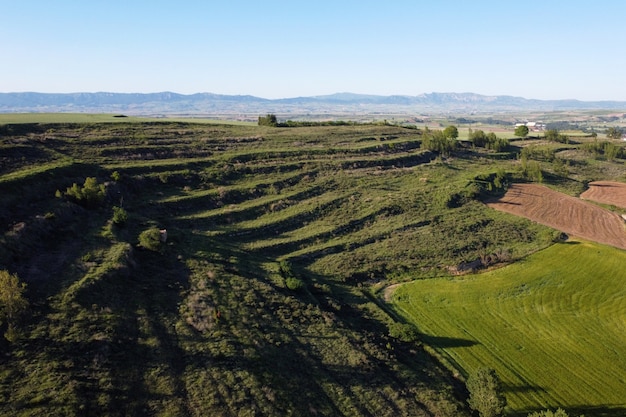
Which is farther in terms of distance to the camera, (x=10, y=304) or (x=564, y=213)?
(x=564, y=213)

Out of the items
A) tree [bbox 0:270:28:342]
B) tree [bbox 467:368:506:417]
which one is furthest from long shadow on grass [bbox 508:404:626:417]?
tree [bbox 0:270:28:342]

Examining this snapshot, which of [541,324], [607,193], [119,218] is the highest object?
[119,218]

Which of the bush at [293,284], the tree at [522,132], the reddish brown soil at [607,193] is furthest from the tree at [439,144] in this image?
the bush at [293,284]

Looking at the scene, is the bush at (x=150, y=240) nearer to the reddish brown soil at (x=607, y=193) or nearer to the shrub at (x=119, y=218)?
the shrub at (x=119, y=218)

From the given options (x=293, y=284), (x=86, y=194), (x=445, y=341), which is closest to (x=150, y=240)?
(x=86, y=194)

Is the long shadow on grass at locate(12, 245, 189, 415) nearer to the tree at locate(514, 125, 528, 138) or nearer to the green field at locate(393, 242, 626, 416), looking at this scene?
the green field at locate(393, 242, 626, 416)

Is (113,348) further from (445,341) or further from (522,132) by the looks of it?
(522,132)

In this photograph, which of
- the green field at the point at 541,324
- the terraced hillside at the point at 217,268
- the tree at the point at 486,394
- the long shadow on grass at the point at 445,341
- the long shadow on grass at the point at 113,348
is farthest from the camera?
the long shadow on grass at the point at 445,341
